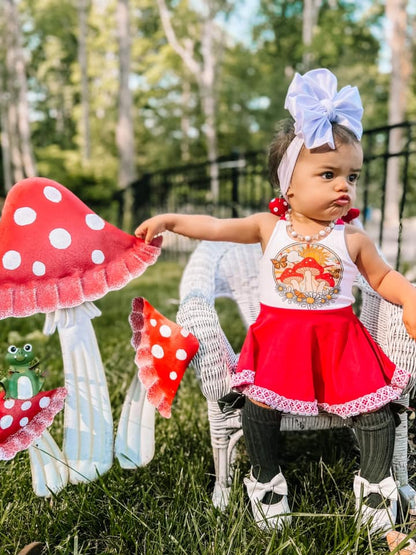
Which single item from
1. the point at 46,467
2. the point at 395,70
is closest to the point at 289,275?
the point at 46,467

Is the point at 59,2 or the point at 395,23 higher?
the point at 59,2

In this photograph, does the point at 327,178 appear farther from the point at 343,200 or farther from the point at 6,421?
the point at 6,421

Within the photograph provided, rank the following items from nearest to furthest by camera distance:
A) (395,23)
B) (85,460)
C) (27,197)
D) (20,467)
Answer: (27,197) → (85,460) → (20,467) → (395,23)

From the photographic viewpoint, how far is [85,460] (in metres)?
1.67

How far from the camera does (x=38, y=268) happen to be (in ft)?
4.96

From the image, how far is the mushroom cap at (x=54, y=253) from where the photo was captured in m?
1.49

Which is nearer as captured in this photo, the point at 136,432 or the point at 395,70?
the point at 136,432

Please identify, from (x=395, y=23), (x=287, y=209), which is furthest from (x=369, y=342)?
(x=395, y=23)

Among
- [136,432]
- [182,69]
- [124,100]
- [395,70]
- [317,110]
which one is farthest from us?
[182,69]

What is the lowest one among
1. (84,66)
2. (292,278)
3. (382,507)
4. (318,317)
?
(382,507)

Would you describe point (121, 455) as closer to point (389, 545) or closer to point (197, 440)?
point (197, 440)

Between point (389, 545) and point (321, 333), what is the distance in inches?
23.9

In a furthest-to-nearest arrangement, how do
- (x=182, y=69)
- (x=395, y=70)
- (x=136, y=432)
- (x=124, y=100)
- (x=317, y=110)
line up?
(x=182, y=69)
(x=395, y=70)
(x=124, y=100)
(x=136, y=432)
(x=317, y=110)

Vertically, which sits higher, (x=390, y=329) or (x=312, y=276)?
(x=312, y=276)
